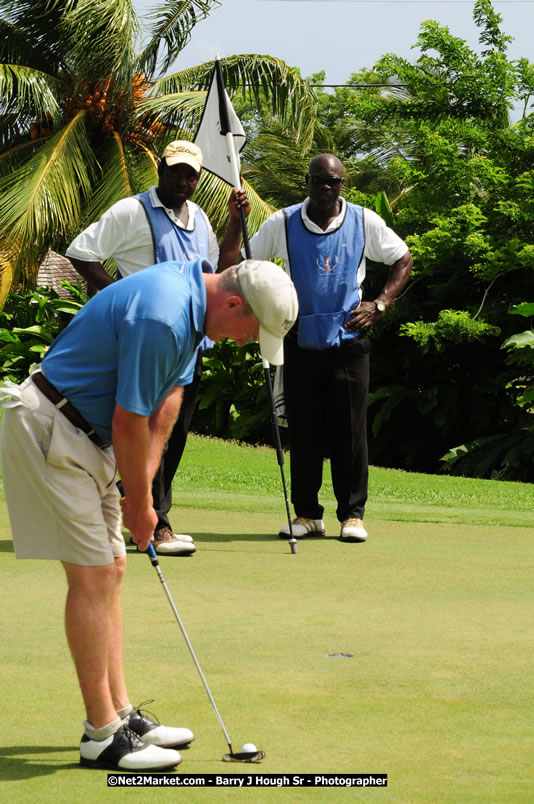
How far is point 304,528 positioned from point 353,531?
0.37 meters

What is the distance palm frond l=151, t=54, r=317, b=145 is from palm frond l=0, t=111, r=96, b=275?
91.2 inches

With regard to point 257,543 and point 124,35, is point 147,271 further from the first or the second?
point 124,35

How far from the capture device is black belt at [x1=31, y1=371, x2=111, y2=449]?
3234mm

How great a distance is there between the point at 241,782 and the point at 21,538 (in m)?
0.94

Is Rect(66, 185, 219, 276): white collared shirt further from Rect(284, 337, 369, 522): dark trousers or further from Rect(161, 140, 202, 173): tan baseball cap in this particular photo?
Rect(284, 337, 369, 522): dark trousers

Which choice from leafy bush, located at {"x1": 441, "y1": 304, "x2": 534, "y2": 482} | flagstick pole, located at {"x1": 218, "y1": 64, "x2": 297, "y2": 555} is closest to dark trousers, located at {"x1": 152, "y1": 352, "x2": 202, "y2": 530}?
flagstick pole, located at {"x1": 218, "y1": 64, "x2": 297, "y2": 555}

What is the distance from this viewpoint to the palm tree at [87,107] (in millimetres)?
18672

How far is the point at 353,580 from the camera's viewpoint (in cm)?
547

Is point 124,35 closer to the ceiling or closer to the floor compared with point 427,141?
closer to the ceiling

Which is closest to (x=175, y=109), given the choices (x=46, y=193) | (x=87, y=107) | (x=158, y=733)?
(x=87, y=107)

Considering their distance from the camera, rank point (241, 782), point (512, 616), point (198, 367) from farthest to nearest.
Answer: point (198, 367) < point (512, 616) < point (241, 782)

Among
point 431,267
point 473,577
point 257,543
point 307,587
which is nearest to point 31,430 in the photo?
point 307,587

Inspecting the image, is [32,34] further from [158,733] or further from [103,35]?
[158,733]

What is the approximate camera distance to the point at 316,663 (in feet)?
13.1
